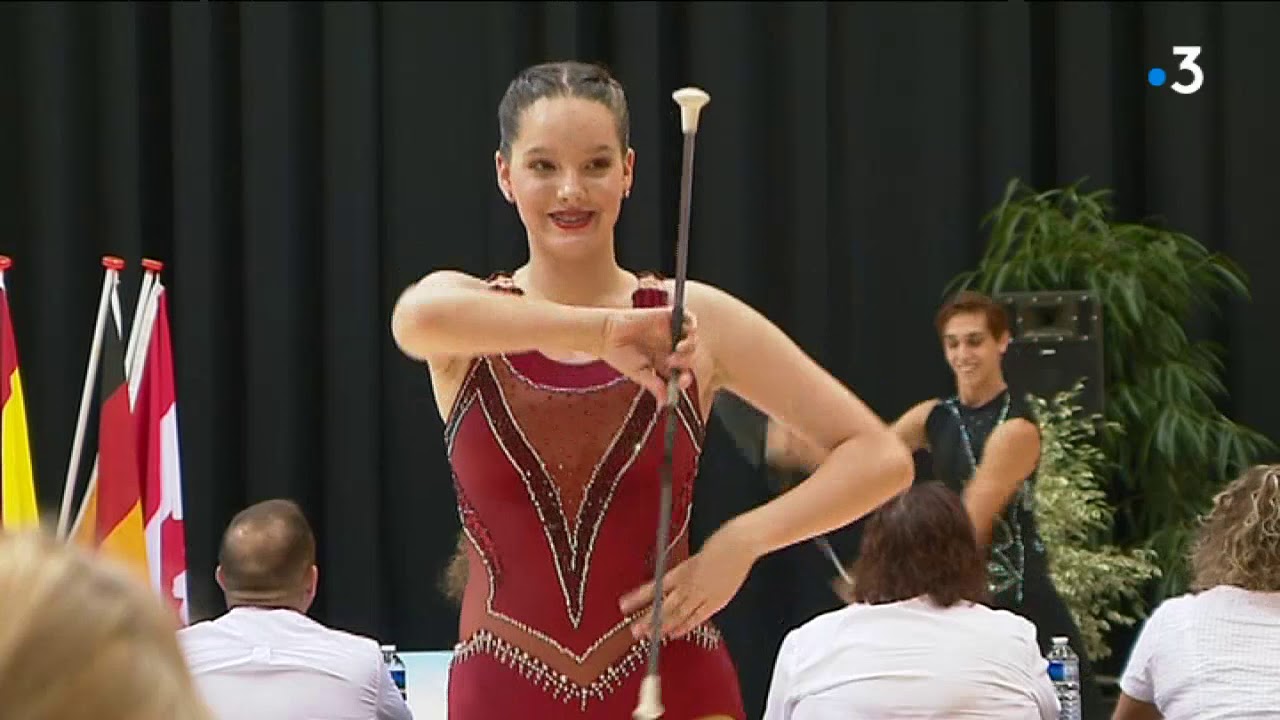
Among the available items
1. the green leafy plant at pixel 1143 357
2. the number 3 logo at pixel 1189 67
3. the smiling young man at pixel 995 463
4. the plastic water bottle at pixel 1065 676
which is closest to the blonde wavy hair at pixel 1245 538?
the plastic water bottle at pixel 1065 676

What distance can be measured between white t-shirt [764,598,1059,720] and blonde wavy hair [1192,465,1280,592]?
1.07ft

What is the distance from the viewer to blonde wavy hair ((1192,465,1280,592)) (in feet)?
9.84

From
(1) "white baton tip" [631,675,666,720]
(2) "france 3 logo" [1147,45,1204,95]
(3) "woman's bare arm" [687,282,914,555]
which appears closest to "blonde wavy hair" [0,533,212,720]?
(1) "white baton tip" [631,675,666,720]

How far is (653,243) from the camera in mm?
6547

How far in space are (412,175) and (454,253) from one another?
32 cm

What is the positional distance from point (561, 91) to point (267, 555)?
5.16ft

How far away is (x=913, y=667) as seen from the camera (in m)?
3.02

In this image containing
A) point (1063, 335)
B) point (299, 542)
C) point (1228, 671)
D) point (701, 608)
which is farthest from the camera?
point (1063, 335)

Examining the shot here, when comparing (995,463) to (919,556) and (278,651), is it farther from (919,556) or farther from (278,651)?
(278,651)

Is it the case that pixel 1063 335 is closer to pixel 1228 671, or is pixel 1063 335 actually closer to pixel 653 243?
pixel 653 243

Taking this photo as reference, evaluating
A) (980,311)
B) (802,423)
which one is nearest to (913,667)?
(802,423)

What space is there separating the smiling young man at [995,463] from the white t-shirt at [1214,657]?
4.29ft

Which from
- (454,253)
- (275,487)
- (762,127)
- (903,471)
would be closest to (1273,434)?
(762,127)

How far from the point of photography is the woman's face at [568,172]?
177cm
